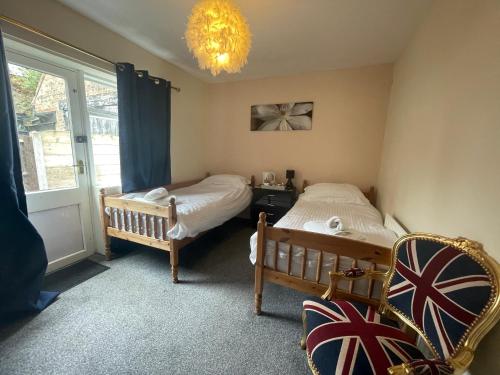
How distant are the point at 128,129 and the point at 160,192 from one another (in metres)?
0.85

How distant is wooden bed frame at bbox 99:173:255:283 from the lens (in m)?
1.97

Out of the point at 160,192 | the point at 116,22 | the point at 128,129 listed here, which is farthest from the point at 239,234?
the point at 116,22

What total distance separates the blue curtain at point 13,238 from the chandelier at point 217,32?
1409mm

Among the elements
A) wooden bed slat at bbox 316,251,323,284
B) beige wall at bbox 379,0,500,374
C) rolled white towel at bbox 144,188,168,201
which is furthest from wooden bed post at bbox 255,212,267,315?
rolled white towel at bbox 144,188,168,201

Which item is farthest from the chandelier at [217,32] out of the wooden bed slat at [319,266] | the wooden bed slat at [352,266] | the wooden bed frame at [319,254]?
the wooden bed slat at [352,266]

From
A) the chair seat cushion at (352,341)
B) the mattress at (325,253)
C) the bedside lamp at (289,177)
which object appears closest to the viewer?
the chair seat cushion at (352,341)

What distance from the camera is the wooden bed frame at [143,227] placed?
197cm

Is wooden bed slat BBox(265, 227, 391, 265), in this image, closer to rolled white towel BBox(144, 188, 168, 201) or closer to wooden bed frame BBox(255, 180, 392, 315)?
wooden bed frame BBox(255, 180, 392, 315)

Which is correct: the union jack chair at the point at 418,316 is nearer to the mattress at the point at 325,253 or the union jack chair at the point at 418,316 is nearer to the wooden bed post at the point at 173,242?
the mattress at the point at 325,253

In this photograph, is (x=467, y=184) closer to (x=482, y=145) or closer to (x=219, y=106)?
(x=482, y=145)

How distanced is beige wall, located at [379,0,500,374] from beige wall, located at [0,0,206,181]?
9.65ft

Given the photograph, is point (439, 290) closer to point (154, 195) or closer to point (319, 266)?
point (319, 266)

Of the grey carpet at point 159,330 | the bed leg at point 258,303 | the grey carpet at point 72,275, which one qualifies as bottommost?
the grey carpet at point 159,330

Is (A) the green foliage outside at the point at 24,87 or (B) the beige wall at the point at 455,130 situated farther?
(A) the green foliage outside at the point at 24,87
